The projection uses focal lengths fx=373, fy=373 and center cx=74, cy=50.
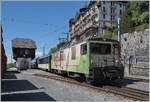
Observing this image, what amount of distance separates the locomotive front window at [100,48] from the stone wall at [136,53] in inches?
633

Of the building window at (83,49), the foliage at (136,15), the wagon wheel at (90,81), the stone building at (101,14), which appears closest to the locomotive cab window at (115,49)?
the building window at (83,49)

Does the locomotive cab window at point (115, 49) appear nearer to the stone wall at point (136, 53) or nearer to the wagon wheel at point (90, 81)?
the wagon wheel at point (90, 81)

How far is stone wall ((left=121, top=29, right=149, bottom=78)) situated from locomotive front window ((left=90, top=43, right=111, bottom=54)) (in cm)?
1607

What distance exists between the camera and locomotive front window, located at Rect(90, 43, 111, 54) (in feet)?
76.7

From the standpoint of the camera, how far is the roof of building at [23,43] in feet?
262

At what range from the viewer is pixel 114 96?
1720 centimetres

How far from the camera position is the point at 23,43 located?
80500 mm

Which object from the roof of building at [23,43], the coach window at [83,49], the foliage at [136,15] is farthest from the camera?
the roof of building at [23,43]

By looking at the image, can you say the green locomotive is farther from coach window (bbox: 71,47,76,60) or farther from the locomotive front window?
coach window (bbox: 71,47,76,60)

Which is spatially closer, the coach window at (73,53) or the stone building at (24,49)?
the coach window at (73,53)

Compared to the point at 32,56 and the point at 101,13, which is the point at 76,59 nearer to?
the point at 32,56

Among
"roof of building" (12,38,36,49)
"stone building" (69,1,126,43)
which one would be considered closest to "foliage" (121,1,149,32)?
"roof of building" (12,38,36,49)

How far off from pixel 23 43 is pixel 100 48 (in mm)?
58123

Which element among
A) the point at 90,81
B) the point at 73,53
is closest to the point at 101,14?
the point at 73,53
